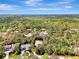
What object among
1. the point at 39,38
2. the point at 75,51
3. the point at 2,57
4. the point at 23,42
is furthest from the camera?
A: the point at 39,38

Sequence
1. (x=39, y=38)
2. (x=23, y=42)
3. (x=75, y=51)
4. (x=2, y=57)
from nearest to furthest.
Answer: (x=2, y=57)
(x=75, y=51)
(x=23, y=42)
(x=39, y=38)

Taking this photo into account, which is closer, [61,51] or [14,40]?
[61,51]

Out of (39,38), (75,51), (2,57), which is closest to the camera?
(2,57)

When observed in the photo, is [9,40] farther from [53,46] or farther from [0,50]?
[53,46]

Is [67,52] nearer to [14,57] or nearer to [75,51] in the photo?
Result: [75,51]

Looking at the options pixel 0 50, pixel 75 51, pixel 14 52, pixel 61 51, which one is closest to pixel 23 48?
pixel 14 52

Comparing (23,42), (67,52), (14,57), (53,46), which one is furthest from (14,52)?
(67,52)

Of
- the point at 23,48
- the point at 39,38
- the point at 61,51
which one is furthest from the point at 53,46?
the point at 39,38

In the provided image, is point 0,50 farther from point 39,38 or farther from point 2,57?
→ point 39,38

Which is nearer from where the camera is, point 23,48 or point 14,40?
point 23,48
